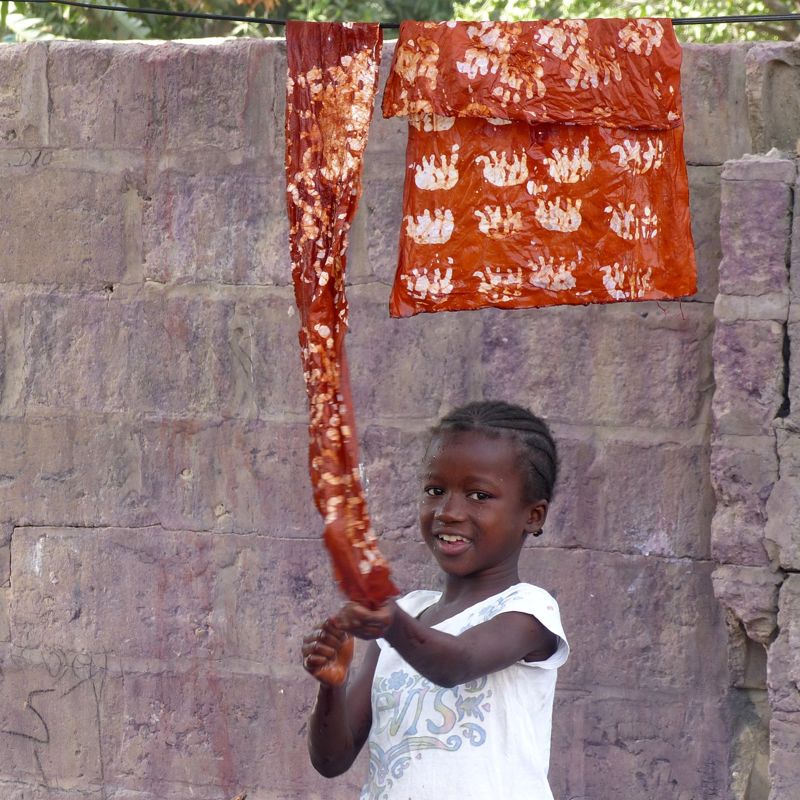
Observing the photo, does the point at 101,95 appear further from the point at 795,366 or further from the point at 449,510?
the point at 795,366

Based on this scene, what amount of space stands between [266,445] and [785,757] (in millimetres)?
1336

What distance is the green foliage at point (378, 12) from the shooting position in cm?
768

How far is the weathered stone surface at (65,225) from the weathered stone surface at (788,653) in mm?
1673

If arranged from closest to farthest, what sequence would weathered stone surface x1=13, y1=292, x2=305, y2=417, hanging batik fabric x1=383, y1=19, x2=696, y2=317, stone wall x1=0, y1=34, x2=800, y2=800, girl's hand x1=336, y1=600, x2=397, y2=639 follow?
girl's hand x1=336, y1=600, x2=397, y2=639 < hanging batik fabric x1=383, y1=19, x2=696, y2=317 < stone wall x1=0, y1=34, x2=800, y2=800 < weathered stone surface x1=13, y1=292, x2=305, y2=417

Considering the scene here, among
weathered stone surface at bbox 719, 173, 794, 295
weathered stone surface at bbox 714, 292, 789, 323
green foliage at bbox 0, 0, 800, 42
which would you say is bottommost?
weathered stone surface at bbox 714, 292, 789, 323

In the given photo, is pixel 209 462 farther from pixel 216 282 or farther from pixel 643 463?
pixel 643 463

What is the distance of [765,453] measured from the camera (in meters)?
2.63

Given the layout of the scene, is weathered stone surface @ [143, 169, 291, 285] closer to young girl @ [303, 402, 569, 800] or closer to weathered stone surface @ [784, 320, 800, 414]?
young girl @ [303, 402, 569, 800]

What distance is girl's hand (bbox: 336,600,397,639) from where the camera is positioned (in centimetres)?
178

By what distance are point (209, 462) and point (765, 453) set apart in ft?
4.21

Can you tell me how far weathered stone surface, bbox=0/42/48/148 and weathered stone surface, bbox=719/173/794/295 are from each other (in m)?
1.65

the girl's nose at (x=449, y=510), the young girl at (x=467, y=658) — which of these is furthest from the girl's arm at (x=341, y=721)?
the girl's nose at (x=449, y=510)

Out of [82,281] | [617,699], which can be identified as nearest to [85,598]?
[82,281]

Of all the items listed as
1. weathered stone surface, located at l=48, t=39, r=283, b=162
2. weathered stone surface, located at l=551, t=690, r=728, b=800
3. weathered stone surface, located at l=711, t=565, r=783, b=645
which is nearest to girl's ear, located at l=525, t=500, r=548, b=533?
weathered stone surface, located at l=711, t=565, r=783, b=645
